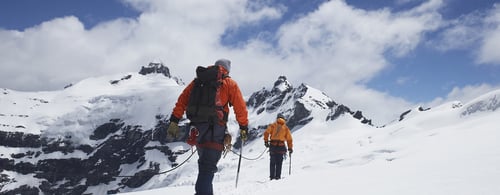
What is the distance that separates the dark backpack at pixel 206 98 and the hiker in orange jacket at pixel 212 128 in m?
0.05

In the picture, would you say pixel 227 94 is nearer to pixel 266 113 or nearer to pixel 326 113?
pixel 326 113

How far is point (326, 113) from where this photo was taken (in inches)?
6398

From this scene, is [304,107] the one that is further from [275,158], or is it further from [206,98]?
[206,98]

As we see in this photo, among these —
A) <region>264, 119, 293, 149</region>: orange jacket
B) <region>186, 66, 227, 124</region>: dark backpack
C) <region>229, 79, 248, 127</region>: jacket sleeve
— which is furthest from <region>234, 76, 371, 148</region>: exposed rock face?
<region>186, 66, 227, 124</region>: dark backpack

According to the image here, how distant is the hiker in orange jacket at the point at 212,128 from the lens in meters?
6.23

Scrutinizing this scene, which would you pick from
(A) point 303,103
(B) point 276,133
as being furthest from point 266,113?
(B) point 276,133

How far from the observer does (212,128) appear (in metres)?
6.44

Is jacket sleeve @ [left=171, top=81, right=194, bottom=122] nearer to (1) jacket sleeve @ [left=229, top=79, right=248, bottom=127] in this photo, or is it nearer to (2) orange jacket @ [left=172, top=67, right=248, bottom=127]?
(2) orange jacket @ [left=172, top=67, right=248, bottom=127]

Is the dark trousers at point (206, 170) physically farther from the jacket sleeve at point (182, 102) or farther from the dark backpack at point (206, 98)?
the jacket sleeve at point (182, 102)

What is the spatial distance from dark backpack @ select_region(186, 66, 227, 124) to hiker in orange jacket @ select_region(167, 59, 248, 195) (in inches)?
2.1

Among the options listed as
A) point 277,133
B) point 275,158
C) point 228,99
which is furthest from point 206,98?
point 277,133

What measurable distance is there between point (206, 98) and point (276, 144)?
26.0 ft

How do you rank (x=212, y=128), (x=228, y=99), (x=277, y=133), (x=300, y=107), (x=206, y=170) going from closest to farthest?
1. (x=206, y=170)
2. (x=212, y=128)
3. (x=228, y=99)
4. (x=277, y=133)
5. (x=300, y=107)

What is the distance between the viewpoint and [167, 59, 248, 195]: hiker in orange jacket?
623 cm
